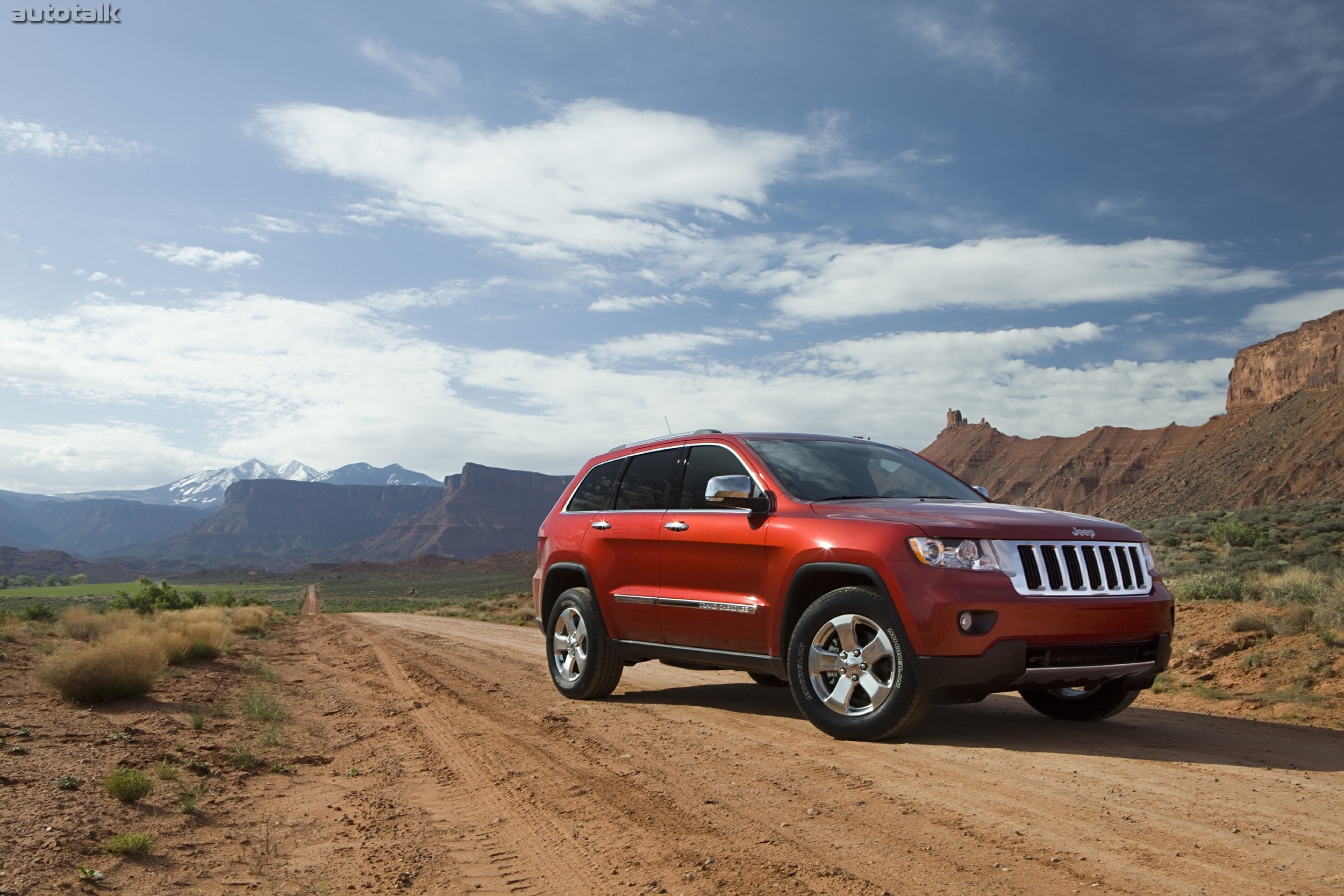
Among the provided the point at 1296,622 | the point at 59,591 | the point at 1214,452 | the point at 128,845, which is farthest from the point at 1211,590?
the point at 59,591

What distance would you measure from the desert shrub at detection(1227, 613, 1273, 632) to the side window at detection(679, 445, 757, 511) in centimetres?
641

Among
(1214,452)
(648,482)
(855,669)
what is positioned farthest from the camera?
(1214,452)

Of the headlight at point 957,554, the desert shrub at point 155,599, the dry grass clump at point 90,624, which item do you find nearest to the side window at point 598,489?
the headlight at point 957,554

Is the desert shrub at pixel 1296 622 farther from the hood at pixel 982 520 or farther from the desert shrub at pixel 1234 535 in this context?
the desert shrub at pixel 1234 535

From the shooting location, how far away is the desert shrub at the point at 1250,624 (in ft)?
31.6

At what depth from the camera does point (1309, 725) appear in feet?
22.2

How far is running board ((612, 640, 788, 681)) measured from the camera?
5.95 meters

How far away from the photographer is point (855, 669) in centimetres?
543

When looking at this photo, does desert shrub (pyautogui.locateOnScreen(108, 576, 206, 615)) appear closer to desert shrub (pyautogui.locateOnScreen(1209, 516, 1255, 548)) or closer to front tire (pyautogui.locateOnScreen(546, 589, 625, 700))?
front tire (pyautogui.locateOnScreen(546, 589, 625, 700))

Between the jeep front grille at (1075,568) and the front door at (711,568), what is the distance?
1.55 metres

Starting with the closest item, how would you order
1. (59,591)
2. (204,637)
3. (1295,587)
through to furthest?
(1295,587), (204,637), (59,591)

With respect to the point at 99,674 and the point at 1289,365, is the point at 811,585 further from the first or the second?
the point at 1289,365

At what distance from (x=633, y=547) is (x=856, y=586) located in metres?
2.11

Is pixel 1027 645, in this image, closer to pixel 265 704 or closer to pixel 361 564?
pixel 265 704
